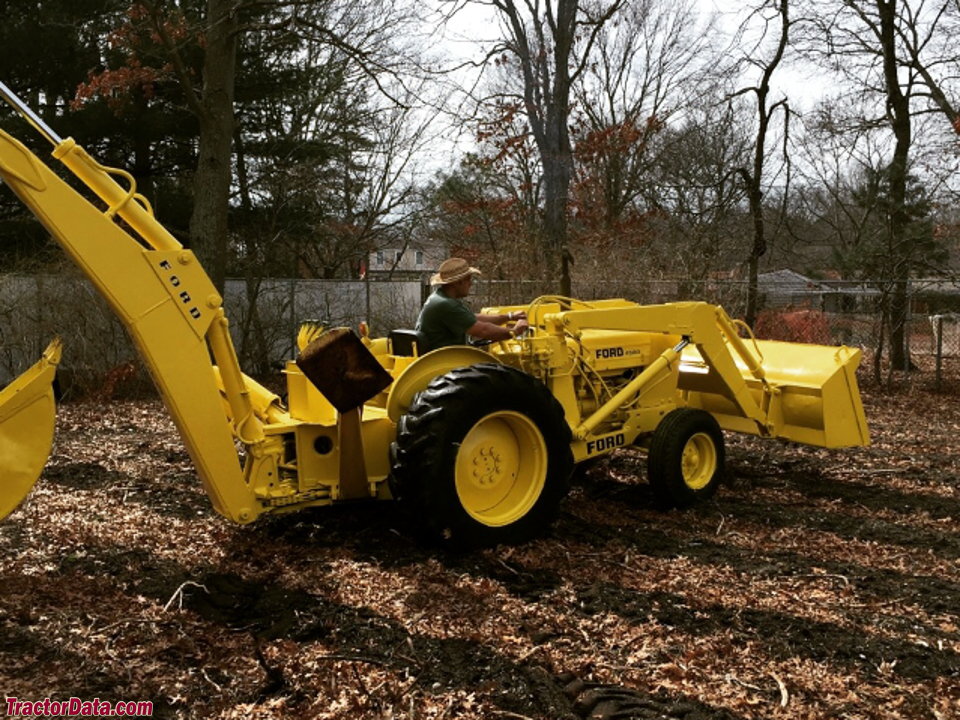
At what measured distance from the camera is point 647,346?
23.0 ft

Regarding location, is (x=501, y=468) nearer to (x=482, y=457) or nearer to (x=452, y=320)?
(x=482, y=457)

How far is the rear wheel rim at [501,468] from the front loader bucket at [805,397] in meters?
2.32

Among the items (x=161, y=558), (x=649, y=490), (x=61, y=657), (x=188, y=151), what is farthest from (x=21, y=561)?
(x=188, y=151)

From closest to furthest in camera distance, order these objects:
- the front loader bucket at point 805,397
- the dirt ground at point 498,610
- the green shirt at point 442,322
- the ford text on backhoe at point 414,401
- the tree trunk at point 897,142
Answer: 1. the dirt ground at point 498,610
2. the ford text on backhoe at point 414,401
3. the green shirt at point 442,322
4. the front loader bucket at point 805,397
5. the tree trunk at point 897,142

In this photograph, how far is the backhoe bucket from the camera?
4023 mm

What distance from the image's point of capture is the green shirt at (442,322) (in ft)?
18.3

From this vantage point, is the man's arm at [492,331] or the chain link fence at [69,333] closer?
the man's arm at [492,331]

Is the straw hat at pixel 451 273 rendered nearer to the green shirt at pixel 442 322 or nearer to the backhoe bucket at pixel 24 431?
the green shirt at pixel 442 322

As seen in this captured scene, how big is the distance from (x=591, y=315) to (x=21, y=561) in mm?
3834

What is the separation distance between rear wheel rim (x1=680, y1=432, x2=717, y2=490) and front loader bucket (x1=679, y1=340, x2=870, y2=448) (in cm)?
63

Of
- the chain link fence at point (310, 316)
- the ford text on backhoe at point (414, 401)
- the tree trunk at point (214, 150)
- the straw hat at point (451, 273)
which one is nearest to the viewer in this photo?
the ford text on backhoe at point (414, 401)

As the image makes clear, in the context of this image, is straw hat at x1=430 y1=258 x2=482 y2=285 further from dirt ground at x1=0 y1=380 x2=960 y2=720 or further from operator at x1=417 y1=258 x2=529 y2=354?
dirt ground at x1=0 y1=380 x2=960 y2=720

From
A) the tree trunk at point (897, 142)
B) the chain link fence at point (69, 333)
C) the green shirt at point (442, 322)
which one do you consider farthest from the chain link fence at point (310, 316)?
the green shirt at point (442, 322)

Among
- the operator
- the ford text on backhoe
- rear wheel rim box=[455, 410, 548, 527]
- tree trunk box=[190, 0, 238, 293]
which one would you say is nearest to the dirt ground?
rear wheel rim box=[455, 410, 548, 527]
